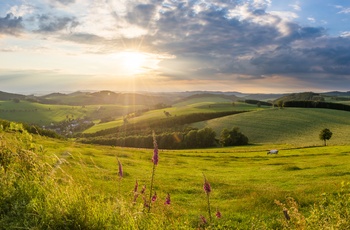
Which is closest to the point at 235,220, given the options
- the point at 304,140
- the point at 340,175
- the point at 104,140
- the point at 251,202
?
the point at 251,202

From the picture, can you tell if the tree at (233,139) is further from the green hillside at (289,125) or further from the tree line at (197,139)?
the green hillside at (289,125)

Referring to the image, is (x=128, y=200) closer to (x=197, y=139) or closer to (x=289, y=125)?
(x=197, y=139)

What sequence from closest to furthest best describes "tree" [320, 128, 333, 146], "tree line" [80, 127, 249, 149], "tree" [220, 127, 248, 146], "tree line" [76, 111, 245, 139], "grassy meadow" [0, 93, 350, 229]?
"grassy meadow" [0, 93, 350, 229] < "tree" [320, 128, 333, 146] < "tree" [220, 127, 248, 146] < "tree line" [80, 127, 249, 149] < "tree line" [76, 111, 245, 139]

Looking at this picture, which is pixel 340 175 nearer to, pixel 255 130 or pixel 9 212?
pixel 9 212

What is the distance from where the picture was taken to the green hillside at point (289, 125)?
110m

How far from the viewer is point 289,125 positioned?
12588cm

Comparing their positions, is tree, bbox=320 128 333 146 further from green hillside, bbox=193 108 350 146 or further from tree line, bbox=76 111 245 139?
tree line, bbox=76 111 245 139

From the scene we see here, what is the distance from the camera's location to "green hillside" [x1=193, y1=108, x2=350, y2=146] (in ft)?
361

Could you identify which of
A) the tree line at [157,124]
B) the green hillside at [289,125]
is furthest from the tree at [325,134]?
the tree line at [157,124]

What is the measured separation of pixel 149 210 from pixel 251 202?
11.7m

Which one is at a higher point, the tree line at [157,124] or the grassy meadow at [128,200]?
the grassy meadow at [128,200]

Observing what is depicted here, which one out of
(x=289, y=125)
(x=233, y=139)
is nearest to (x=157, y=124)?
(x=233, y=139)

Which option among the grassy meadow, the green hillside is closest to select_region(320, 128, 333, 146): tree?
the green hillside

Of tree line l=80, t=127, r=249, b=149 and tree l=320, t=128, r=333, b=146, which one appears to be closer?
tree l=320, t=128, r=333, b=146
